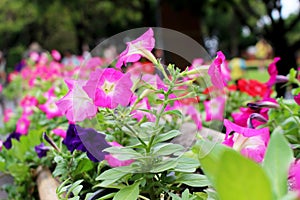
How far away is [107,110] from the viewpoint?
780 millimetres

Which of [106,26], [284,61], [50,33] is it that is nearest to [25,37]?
[50,33]

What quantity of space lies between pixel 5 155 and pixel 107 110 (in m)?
0.80

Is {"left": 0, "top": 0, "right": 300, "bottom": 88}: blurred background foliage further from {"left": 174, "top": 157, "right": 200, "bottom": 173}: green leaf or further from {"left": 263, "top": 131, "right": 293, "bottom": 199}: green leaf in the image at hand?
{"left": 263, "top": 131, "right": 293, "bottom": 199}: green leaf

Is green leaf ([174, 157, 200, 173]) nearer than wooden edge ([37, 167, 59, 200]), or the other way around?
green leaf ([174, 157, 200, 173])

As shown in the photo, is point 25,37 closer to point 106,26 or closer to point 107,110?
point 106,26

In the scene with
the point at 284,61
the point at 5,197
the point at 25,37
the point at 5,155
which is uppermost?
the point at 25,37

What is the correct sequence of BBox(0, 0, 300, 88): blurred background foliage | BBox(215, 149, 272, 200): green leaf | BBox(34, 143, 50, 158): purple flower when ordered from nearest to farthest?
BBox(215, 149, 272, 200): green leaf
BBox(34, 143, 50, 158): purple flower
BBox(0, 0, 300, 88): blurred background foliage

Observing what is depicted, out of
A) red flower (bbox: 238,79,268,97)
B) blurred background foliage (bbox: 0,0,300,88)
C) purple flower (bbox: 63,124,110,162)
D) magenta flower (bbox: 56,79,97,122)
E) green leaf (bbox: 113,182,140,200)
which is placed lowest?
green leaf (bbox: 113,182,140,200)

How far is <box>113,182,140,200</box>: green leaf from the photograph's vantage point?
29.2 inches

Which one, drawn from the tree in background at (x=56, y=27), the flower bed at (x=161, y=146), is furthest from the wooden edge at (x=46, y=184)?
the tree in background at (x=56, y=27)

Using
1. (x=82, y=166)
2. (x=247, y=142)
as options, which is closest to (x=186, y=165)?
(x=247, y=142)

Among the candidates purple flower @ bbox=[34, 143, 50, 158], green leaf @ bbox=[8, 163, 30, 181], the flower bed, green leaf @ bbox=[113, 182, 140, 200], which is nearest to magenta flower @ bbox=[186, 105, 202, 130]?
the flower bed

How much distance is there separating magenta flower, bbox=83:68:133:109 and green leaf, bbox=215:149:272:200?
394 millimetres

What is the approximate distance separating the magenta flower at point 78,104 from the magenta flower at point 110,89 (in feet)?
0.09
